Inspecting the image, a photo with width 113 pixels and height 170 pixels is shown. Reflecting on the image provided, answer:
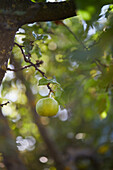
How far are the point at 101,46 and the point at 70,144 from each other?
114 inches

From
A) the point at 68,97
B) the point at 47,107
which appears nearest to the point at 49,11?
the point at 47,107

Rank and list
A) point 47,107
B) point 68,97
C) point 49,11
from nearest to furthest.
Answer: point 49,11
point 47,107
point 68,97

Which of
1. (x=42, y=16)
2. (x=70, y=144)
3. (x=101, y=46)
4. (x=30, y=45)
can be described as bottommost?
(x=101, y=46)

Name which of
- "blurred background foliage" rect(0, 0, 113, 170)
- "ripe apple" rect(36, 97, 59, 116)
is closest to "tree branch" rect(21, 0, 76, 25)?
"blurred background foliage" rect(0, 0, 113, 170)

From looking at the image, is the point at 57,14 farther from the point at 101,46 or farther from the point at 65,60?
the point at 65,60

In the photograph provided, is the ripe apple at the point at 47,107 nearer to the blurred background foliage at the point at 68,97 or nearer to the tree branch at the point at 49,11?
the blurred background foliage at the point at 68,97

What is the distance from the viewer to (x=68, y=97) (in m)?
1.02

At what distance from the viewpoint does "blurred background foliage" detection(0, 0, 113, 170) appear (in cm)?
111

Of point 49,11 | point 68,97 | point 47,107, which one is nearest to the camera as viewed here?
point 49,11

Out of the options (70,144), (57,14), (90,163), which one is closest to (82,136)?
(70,144)

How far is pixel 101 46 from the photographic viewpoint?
0.41m

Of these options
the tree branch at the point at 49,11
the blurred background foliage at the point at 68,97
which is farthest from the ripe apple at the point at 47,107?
the tree branch at the point at 49,11

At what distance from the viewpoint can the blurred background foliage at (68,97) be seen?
111 cm

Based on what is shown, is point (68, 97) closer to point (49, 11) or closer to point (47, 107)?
point (47, 107)
